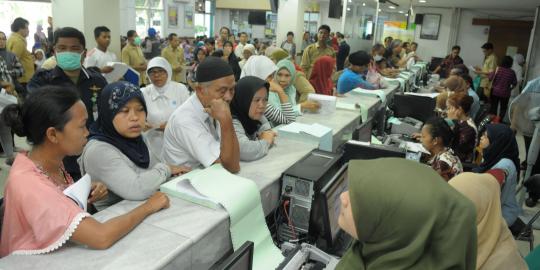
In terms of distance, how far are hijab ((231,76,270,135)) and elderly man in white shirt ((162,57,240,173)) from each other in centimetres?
13

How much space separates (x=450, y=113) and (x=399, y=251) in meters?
3.12

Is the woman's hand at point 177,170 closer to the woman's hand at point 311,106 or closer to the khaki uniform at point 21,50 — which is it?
the woman's hand at point 311,106

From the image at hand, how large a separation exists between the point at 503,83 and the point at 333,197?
25.7 feet

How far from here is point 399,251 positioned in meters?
0.99

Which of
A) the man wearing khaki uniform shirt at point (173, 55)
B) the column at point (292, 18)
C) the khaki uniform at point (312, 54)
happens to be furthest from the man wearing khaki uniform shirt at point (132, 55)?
the column at point (292, 18)

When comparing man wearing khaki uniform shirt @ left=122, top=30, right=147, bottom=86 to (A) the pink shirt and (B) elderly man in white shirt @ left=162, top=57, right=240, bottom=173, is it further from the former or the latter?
(A) the pink shirt

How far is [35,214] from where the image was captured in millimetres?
1027

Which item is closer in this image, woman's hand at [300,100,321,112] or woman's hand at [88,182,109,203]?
woman's hand at [88,182,109,203]

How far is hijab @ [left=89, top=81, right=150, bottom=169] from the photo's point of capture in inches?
57.9

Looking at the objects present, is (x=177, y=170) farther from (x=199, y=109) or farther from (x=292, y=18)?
(x=292, y=18)

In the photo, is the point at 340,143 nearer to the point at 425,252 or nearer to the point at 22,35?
the point at 425,252

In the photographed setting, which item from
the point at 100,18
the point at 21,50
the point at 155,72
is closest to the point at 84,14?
the point at 100,18

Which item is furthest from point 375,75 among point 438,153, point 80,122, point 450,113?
point 80,122

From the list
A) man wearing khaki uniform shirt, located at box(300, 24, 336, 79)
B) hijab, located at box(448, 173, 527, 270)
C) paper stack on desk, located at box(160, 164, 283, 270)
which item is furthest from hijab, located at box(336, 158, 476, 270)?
man wearing khaki uniform shirt, located at box(300, 24, 336, 79)
